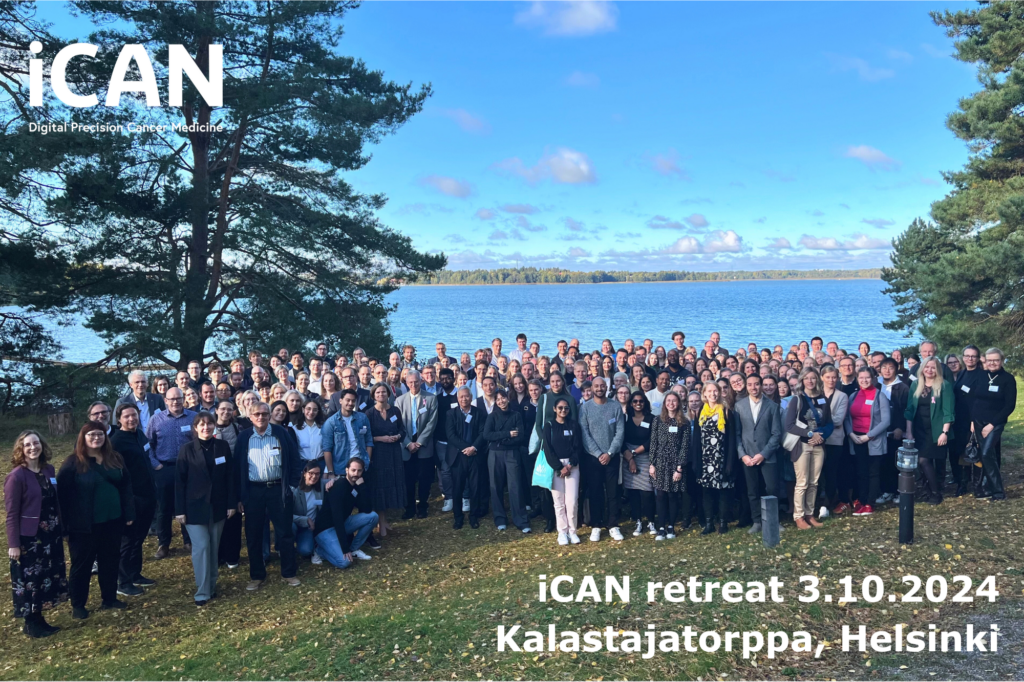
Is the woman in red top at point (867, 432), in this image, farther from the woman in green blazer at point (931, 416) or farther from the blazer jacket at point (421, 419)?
the blazer jacket at point (421, 419)

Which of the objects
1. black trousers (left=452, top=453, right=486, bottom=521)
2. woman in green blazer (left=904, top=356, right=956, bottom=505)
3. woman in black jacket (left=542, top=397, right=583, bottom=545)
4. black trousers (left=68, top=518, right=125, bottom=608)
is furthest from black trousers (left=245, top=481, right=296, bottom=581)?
woman in green blazer (left=904, top=356, right=956, bottom=505)

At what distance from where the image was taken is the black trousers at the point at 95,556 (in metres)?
6.01

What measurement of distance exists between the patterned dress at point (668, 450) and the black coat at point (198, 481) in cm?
448

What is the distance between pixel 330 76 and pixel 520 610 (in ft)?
46.2

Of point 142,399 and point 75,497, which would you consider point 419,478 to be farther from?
point 75,497

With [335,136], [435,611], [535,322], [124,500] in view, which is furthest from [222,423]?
[535,322]

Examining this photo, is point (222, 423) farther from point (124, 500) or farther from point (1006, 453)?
point (1006, 453)

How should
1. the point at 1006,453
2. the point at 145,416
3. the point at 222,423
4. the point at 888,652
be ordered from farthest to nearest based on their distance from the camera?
1. the point at 1006,453
2. the point at 145,416
3. the point at 222,423
4. the point at 888,652

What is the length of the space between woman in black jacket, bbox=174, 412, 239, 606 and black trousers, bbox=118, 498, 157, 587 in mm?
527

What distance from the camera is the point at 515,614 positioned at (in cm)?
583

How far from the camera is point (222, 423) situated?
6750 millimetres

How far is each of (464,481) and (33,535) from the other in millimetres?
4488

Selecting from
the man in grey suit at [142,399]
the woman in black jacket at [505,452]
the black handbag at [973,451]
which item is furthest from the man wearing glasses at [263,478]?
the black handbag at [973,451]

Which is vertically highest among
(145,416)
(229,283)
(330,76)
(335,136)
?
(330,76)
